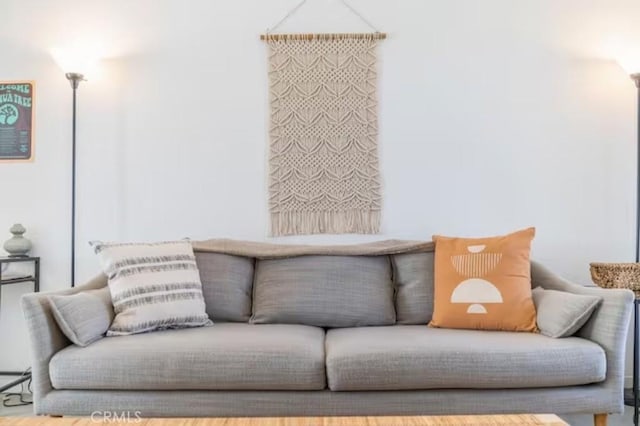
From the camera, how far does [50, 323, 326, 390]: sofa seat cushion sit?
173cm

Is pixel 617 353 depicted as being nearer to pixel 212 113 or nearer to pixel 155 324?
pixel 155 324

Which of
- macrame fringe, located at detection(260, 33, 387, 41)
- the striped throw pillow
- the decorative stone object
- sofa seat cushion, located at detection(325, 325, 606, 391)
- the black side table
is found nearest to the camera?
sofa seat cushion, located at detection(325, 325, 606, 391)

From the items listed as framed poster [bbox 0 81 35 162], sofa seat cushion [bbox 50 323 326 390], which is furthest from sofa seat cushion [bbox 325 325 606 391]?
framed poster [bbox 0 81 35 162]

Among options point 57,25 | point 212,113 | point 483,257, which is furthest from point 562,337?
point 57,25

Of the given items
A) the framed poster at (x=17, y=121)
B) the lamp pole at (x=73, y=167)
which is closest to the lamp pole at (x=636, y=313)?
the lamp pole at (x=73, y=167)

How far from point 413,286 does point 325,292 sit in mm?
426

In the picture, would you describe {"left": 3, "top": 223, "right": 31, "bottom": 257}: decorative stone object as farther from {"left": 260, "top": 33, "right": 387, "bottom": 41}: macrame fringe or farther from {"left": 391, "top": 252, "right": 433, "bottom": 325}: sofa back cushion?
{"left": 391, "top": 252, "right": 433, "bottom": 325}: sofa back cushion

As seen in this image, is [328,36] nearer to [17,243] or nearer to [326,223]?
[326,223]

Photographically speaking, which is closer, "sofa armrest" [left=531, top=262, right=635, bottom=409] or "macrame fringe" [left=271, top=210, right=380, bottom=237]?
"sofa armrest" [left=531, top=262, right=635, bottom=409]

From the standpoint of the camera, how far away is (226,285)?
7.58 feet

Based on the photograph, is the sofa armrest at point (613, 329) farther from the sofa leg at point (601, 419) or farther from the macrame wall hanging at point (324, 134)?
the macrame wall hanging at point (324, 134)

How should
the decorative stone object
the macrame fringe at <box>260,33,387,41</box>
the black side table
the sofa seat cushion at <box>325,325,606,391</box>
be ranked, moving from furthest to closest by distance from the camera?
the macrame fringe at <box>260,33,387,41</box>, the decorative stone object, the black side table, the sofa seat cushion at <box>325,325,606,391</box>

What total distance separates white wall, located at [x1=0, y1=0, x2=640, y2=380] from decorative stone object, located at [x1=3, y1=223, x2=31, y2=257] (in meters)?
0.11

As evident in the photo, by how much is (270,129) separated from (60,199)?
128 centimetres
